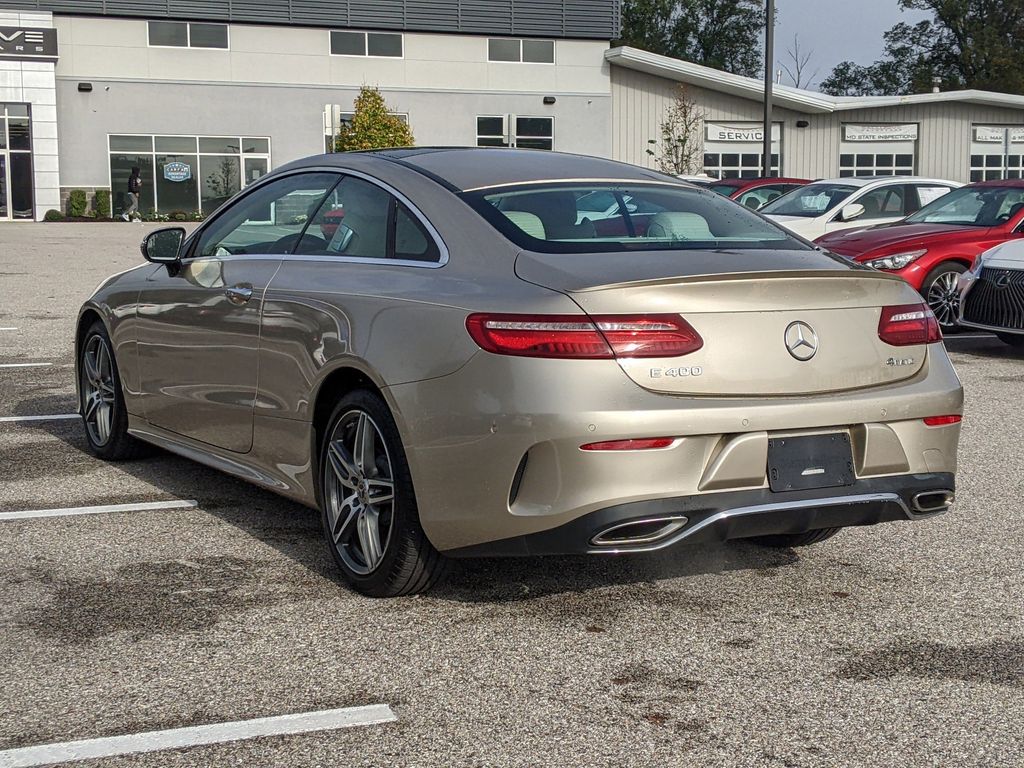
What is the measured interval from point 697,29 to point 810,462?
81464 millimetres

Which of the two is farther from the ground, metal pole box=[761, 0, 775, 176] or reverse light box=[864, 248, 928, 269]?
metal pole box=[761, 0, 775, 176]

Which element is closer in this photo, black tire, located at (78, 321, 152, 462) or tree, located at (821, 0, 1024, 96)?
black tire, located at (78, 321, 152, 462)

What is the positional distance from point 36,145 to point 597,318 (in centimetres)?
4314

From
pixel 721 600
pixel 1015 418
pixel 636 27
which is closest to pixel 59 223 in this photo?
pixel 1015 418

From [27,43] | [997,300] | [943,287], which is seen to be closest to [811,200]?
[943,287]

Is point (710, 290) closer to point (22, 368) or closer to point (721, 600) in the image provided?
point (721, 600)

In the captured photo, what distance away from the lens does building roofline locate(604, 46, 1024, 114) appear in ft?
160

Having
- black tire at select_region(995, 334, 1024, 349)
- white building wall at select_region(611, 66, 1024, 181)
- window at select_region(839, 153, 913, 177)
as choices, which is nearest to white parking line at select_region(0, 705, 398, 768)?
black tire at select_region(995, 334, 1024, 349)

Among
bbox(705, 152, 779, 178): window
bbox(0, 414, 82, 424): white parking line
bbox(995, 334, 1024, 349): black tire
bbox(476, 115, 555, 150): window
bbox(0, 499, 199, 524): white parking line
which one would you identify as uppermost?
bbox(476, 115, 555, 150): window

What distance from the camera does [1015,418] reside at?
8.54m

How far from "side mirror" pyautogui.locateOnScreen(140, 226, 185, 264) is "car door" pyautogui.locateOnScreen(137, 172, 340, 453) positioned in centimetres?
5

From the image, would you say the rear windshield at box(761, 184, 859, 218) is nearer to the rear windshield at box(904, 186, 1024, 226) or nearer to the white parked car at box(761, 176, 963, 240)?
the white parked car at box(761, 176, 963, 240)

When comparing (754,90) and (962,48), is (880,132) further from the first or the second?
(962,48)

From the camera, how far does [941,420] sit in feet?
14.6
